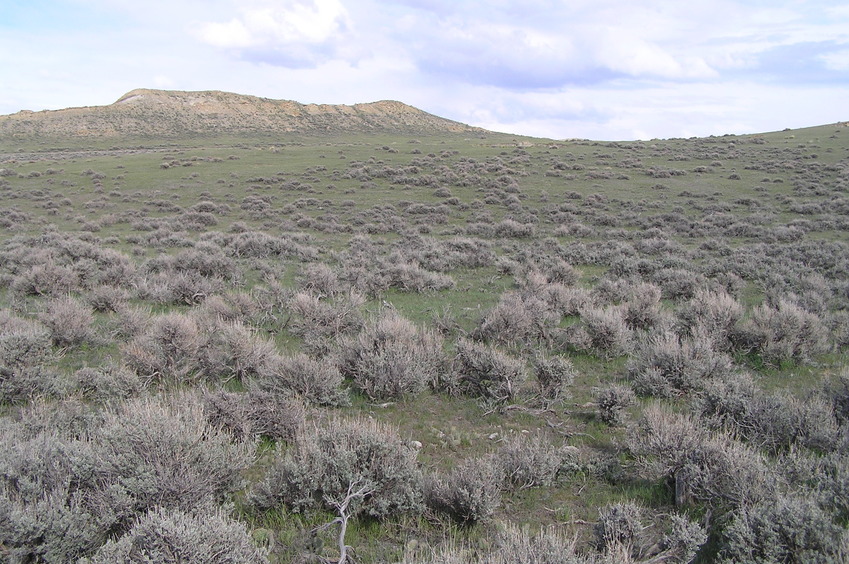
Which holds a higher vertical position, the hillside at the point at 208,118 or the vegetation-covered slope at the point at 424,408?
the hillside at the point at 208,118

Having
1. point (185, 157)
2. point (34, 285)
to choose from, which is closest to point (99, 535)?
point (34, 285)

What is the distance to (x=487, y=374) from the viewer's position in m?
7.39

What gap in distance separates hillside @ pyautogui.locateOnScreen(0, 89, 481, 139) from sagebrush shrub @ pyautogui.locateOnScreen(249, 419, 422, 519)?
7861 cm

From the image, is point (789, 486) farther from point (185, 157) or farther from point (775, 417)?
point (185, 157)

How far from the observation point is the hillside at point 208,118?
70625mm

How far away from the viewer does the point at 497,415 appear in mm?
6699

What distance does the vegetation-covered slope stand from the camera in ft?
11.8

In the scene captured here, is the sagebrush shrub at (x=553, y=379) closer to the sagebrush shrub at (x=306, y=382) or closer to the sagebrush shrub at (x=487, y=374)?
the sagebrush shrub at (x=487, y=374)

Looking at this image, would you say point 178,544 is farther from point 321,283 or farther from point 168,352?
point 321,283

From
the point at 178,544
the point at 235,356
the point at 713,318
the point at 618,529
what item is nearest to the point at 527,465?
the point at 618,529

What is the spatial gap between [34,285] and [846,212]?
37.2 m

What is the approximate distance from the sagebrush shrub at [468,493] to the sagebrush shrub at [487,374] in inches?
97.6

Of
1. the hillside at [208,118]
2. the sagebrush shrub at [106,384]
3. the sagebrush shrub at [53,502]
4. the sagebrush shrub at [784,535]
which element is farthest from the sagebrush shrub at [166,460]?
the hillside at [208,118]

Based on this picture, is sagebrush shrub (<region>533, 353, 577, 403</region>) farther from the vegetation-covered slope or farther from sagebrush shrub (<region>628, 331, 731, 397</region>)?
sagebrush shrub (<region>628, 331, 731, 397</region>)
